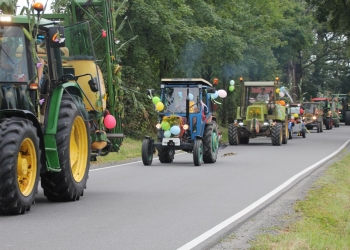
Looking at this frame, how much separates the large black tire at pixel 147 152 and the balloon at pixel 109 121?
7.19 meters

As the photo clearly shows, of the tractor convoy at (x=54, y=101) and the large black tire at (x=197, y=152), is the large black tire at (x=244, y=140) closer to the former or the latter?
the large black tire at (x=197, y=152)

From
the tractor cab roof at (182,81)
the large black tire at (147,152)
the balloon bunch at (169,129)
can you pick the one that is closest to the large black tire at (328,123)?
the tractor cab roof at (182,81)

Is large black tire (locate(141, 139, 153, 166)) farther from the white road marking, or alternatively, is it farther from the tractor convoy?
the tractor convoy

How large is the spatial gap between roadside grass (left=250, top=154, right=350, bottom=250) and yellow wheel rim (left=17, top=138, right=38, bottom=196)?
321 cm

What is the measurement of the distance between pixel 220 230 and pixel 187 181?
6819 mm

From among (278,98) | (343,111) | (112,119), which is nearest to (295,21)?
(343,111)

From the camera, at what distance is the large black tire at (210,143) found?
71.7 ft

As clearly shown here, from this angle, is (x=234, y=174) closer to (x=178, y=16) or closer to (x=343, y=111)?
(x=178, y=16)

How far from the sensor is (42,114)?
1136cm

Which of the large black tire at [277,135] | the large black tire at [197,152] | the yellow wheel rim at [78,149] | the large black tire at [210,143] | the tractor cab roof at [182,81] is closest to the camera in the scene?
the yellow wheel rim at [78,149]

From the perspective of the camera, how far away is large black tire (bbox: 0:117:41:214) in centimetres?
988

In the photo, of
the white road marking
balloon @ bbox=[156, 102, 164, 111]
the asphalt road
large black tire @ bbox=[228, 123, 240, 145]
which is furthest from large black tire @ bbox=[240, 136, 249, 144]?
the white road marking

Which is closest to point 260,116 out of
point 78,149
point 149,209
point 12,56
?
point 78,149

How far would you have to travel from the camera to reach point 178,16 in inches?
1308
